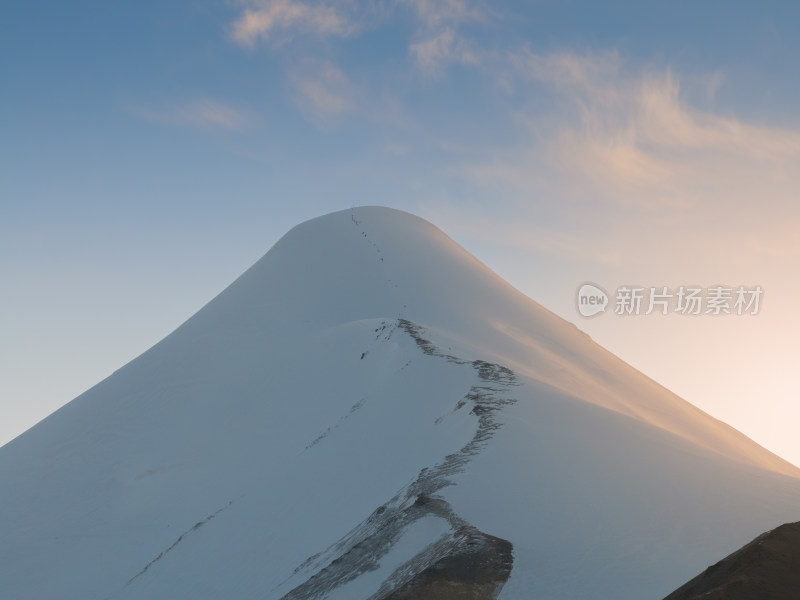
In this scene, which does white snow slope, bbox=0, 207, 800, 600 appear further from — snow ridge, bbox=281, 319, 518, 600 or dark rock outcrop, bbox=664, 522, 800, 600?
dark rock outcrop, bbox=664, 522, 800, 600

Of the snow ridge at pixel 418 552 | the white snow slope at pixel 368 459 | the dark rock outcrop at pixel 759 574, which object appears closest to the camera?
the dark rock outcrop at pixel 759 574

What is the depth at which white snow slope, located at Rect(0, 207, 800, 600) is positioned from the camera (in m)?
11.7

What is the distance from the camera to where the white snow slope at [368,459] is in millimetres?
11680

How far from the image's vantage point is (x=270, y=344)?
94.7 ft

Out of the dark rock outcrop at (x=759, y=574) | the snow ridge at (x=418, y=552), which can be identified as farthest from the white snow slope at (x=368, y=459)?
the dark rock outcrop at (x=759, y=574)

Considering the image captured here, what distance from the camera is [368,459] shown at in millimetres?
16750

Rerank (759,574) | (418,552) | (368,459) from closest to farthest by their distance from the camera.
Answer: (759,574) < (418,552) < (368,459)

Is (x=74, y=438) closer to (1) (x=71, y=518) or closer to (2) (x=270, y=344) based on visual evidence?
(1) (x=71, y=518)

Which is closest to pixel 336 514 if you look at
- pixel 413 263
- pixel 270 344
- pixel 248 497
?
pixel 248 497

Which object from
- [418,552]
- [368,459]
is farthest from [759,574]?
[368,459]

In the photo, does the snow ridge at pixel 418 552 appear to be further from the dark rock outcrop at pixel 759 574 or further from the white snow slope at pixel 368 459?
the dark rock outcrop at pixel 759 574

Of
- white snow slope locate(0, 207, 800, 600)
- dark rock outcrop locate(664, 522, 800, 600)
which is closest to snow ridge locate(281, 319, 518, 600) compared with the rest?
white snow slope locate(0, 207, 800, 600)

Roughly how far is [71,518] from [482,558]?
17009 mm

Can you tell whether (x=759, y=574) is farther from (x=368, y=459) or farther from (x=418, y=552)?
(x=368, y=459)
